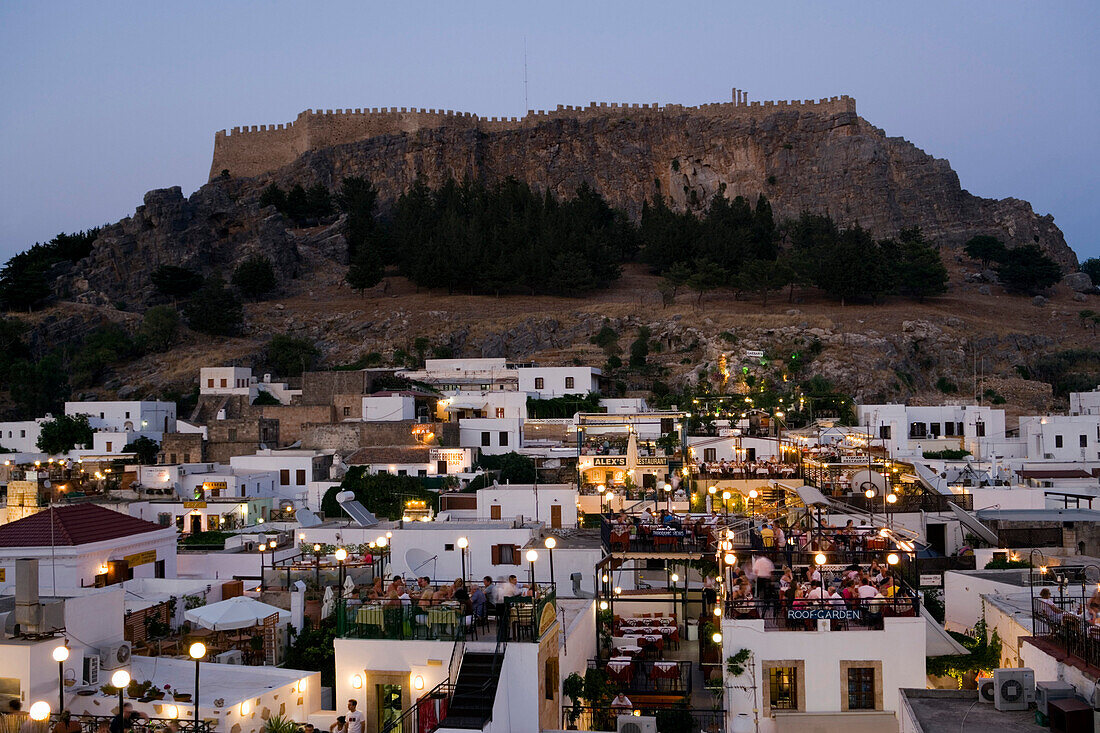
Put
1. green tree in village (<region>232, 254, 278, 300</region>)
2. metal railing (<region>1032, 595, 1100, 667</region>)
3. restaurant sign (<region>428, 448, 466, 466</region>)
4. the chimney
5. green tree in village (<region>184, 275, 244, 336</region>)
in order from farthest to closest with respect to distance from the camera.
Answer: green tree in village (<region>232, 254, 278, 300</region>) → green tree in village (<region>184, 275, 244, 336</region>) → restaurant sign (<region>428, 448, 466, 466</region>) → the chimney → metal railing (<region>1032, 595, 1100, 667</region>)

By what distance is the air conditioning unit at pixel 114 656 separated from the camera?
41.2ft

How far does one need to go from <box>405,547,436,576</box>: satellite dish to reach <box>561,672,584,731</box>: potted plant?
938cm

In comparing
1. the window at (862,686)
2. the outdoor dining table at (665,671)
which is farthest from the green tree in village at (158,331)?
the window at (862,686)

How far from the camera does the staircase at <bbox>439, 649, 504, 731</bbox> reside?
10966mm

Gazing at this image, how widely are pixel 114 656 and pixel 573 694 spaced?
5.19 meters

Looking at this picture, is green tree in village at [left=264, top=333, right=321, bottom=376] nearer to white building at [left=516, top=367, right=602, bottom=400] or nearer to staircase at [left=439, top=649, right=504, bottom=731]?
white building at [left=516, top=367, right=602, bottom=400]

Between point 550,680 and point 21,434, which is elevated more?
point 21,434

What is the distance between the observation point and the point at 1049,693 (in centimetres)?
873

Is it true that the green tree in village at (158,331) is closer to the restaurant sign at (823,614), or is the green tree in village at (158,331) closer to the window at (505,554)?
the window at (505,554)

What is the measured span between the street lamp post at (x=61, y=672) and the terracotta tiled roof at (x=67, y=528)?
29.3 ft

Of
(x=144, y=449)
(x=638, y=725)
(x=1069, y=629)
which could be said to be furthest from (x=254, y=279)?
(x=1069, y=629)

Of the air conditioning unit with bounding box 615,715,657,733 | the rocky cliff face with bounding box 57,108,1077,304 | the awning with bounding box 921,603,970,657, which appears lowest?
the air conditioning unit with bounding box 615,715,657,733

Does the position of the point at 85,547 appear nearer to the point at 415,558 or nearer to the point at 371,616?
the point at 415,558

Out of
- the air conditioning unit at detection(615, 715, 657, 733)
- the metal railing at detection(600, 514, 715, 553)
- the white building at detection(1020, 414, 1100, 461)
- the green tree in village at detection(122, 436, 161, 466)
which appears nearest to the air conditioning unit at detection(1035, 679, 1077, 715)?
the air conditioning unit at detection(615, 715, 657, 733)
